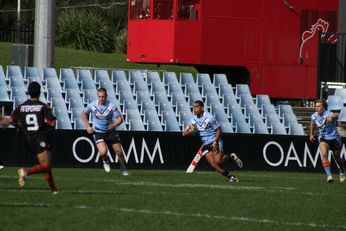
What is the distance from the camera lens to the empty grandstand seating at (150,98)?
2918 cm

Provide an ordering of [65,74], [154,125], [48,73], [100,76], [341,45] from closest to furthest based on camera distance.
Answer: [154,125] → [48,73] → [65,74] → [100,76] → [341,45]

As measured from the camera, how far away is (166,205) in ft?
46.3

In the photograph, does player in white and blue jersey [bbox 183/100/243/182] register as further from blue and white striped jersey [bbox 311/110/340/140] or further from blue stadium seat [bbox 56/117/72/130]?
blue stadium seat [bbox 56/117/72/130]

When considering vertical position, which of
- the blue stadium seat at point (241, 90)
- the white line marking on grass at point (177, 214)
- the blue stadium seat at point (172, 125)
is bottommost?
the blue stadium seat at point (172, 125)

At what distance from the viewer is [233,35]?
36.1 m

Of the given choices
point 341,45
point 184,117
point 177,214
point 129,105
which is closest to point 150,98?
point 129,105

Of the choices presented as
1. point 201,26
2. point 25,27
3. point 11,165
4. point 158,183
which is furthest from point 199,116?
point 25,27

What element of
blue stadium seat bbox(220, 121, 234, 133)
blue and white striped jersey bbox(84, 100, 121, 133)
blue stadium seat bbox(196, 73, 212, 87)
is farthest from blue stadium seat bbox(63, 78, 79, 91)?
blue and white striped jersey bbox(84, 100, 121, 133)

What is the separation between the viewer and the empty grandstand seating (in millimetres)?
29184

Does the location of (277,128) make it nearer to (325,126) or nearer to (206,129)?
(325,126)

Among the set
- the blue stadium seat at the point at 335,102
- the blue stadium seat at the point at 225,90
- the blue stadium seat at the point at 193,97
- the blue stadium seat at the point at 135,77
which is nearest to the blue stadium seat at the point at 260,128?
the blue stadium seat at the point at 225,90

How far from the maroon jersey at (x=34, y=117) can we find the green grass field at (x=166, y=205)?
978 mm

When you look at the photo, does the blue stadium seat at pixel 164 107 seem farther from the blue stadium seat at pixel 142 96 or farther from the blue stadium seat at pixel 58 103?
the blue stadium seat at pixel 58 103

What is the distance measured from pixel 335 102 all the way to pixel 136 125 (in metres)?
7.26
